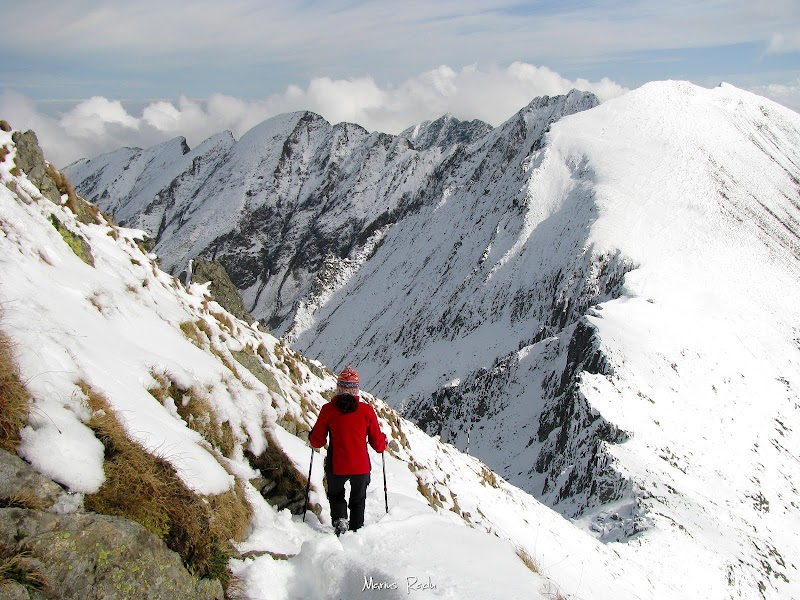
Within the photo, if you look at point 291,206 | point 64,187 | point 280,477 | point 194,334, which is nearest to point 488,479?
point 194,334

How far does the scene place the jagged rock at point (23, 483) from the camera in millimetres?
4098

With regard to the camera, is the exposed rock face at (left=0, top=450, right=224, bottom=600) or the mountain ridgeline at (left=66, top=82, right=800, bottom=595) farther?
the mountain ridgeline at (left=66, top=82, right=800, bottom=595)

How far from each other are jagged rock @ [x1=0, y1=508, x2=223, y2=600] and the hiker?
256 centimetres

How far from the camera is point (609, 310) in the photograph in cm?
Result: 4522

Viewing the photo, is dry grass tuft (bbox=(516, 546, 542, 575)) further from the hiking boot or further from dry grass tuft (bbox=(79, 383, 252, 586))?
dry grass tuft (bbox=(79, 383, 252, 586))

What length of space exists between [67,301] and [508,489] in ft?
53.4

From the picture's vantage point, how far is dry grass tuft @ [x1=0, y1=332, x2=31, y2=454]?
4.32 metres

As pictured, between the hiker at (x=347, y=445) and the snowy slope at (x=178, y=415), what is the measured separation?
1.23 feet

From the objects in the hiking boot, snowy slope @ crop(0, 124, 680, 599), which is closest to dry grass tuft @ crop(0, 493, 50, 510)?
snowy slope @ crop(0, 124, 680, 599)

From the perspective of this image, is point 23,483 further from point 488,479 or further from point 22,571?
point 488,479

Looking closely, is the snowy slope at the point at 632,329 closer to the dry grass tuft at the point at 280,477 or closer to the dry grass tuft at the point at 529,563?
the dry grass tuft at the point at 529,563

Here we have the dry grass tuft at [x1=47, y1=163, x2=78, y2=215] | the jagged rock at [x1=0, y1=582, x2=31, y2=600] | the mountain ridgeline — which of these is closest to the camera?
the jagged rock at [x1=0, y1=582, x2=31, y2=600]

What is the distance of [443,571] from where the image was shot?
18.8 ft

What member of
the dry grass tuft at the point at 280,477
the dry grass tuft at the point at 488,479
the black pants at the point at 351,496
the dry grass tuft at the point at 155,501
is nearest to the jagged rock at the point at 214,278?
the dry grass tuft at the point at 488,479
